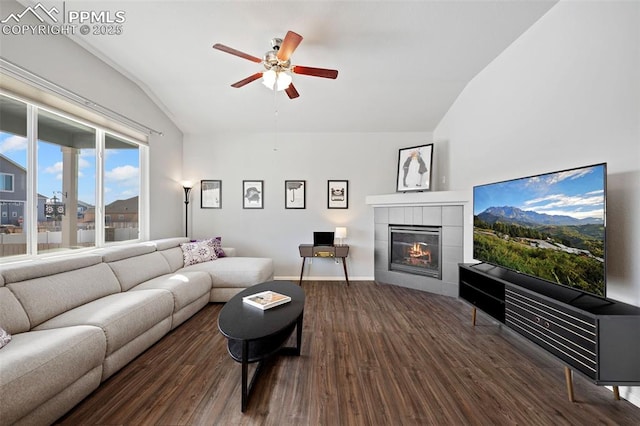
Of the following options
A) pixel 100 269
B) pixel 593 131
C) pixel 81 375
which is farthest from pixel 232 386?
pixel 593 131

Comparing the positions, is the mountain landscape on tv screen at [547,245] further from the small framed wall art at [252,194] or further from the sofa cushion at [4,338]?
the sofa cushion at [4,338]

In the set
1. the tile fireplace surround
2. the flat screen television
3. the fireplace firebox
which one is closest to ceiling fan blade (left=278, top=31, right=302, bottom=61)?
the flat screen television

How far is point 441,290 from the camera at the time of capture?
3424mm

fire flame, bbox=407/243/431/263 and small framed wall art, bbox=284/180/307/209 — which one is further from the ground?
small framed wall art, bbox=284/180/307/209

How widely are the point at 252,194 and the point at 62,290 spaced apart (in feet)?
8.91

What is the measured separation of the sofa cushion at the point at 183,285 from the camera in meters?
2.36

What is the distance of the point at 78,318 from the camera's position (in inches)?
65.5

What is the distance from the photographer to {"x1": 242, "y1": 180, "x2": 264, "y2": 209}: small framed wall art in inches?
166

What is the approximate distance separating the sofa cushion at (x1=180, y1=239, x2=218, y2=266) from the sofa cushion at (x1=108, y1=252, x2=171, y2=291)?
1.08 ft

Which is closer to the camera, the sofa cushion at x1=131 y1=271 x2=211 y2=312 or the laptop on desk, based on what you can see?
the sofa cushion at x1=131 y1=271 x2=211 y2=312

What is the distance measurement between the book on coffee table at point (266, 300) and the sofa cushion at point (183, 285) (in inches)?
35.7

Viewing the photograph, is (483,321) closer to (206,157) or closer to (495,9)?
(495,9)

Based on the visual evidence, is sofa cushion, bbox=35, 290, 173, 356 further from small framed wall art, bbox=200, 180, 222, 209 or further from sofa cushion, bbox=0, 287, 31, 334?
small framed wall art, bbox=200, 180, 222, 209

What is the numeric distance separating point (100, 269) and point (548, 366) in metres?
4.08
